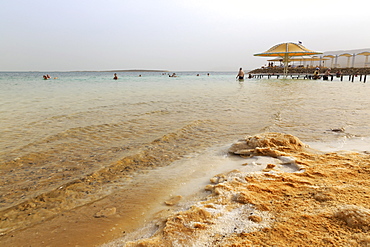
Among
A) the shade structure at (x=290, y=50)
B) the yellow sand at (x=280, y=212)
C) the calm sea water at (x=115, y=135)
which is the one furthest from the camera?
the shade structure at (x=290, y=50)

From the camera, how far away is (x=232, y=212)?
2.09m

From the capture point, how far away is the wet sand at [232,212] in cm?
169

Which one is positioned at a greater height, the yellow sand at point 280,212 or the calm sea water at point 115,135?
the yellow sand at point 280,212

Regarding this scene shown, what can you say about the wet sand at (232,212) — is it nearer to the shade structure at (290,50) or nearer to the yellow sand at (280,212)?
the yellow sand at (280,212)

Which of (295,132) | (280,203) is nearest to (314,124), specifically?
(295,132)

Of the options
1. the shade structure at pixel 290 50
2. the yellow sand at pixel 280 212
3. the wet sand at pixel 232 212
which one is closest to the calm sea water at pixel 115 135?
the wet sand at pixel 232 212

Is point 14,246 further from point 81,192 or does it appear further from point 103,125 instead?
point 103,125

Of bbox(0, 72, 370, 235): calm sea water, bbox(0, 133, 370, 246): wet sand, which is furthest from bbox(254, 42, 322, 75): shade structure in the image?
bbox(0, 133, 370, 246): wet sand

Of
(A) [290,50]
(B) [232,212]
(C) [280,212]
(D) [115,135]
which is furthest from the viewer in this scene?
(A) [290,50]

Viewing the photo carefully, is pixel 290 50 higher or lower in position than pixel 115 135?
higher

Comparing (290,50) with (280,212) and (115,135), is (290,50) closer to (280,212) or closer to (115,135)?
(115,135)

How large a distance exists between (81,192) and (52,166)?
116 centimetres

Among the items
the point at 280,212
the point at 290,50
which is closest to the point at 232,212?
the point at 280,212

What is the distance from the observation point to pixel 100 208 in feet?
8.29
